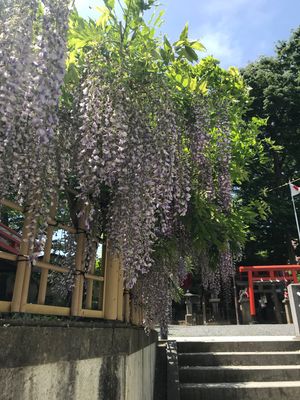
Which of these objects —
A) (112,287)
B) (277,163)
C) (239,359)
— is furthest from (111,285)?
(277,163)

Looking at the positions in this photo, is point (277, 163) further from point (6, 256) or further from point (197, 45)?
point (6, 256)

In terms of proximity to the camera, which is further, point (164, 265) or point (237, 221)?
point (237, 221)

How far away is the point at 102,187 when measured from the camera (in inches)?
142

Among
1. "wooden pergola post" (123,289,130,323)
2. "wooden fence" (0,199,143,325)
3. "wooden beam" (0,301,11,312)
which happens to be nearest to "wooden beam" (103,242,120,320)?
"wooden fence" (0,199,143,325)

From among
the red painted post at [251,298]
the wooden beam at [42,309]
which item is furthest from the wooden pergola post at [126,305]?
the red painted post at [251,298]

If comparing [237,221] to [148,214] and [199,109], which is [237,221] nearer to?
[199,109]

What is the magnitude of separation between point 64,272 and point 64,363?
1.12 meters

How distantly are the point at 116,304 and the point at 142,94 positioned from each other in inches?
83.9

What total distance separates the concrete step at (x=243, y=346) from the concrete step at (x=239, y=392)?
5.18 ft

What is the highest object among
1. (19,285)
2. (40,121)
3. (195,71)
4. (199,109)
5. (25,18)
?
(195,71)

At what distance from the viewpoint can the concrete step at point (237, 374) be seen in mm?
6973

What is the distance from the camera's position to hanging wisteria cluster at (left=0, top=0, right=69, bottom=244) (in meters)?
2.35

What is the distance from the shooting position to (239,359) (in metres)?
7.64

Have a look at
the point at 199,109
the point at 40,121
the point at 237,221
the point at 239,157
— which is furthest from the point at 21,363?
the point at 239,157
